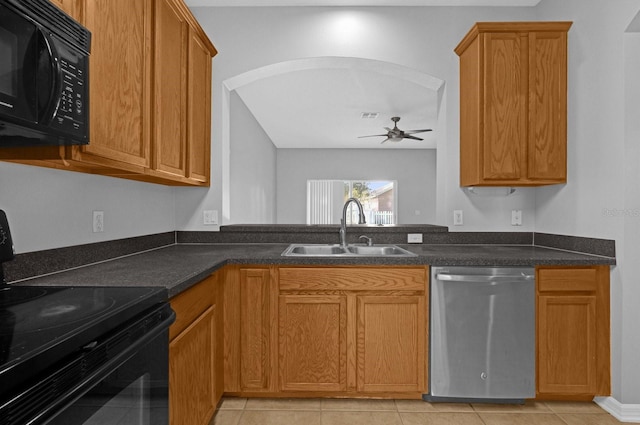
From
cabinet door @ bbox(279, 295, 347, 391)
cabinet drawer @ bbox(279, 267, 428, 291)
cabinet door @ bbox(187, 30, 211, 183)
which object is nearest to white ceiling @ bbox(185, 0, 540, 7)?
cabinet door @ bbox(187, 30, 211, 183)

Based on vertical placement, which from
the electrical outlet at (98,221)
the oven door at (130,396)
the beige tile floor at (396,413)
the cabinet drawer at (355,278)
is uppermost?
the electrical outlet at (98,221)

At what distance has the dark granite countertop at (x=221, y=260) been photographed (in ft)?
5.00

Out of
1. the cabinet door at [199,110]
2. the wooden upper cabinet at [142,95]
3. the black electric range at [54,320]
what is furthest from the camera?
the cabinet door at [199,110]

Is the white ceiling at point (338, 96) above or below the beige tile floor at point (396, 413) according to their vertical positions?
above

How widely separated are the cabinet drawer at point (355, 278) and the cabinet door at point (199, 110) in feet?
3.02

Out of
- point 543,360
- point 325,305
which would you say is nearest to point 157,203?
point 325,305

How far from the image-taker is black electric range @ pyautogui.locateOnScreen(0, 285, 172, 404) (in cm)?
72

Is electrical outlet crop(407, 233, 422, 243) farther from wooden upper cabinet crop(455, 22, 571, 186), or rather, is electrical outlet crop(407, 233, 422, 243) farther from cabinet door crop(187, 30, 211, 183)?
cabinet door crop(187, 30, 211, 183)

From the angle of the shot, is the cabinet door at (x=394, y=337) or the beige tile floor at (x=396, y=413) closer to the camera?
the beige tile floor at (x=396, y=413)

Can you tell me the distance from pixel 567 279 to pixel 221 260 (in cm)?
193

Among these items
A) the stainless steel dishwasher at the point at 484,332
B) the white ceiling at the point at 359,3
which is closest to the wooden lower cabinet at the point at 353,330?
the stainless steel dishwasher at the point at 484,332

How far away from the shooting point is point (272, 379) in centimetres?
227

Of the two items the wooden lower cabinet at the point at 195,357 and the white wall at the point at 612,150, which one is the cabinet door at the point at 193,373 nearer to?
the wooden lower cabinet at the point at 195,357

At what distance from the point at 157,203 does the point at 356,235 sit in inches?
55.4
